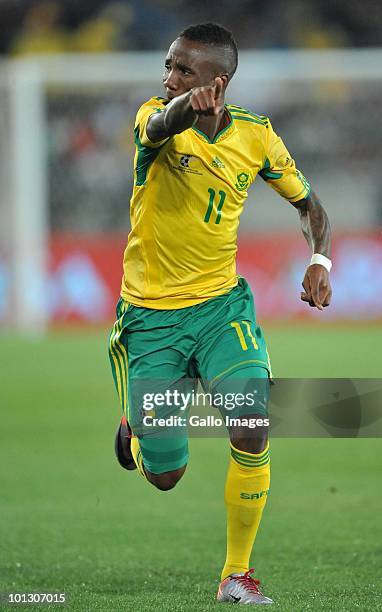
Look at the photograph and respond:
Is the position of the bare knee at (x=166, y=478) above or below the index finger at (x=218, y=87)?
below

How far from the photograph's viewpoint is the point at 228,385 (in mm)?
4910

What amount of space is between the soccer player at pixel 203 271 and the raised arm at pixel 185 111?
2 centimetres

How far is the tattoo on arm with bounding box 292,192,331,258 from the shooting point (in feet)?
17.5

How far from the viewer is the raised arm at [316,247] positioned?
5.07 meters

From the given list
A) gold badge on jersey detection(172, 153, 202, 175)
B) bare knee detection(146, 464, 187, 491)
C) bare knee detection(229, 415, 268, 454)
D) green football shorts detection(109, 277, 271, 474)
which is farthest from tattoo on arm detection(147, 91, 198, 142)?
bare knee detection(146, 464, 187, 491)

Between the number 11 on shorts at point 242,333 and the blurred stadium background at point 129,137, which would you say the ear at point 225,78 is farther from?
the blurred stadium background at point 129,137

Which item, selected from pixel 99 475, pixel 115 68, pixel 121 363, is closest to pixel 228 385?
pixel 121 363

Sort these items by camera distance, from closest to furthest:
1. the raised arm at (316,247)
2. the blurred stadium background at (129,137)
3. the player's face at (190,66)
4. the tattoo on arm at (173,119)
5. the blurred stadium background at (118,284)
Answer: the tattoo on arm at (173,119) < the player's face at (190,66) < the raised arm at (316,247) < the blurred stadium background at (118,284) < the blurred stadium background at (129,137)

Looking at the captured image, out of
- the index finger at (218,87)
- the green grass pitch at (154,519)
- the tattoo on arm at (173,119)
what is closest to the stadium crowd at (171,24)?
the green grass pitch at (154,519)

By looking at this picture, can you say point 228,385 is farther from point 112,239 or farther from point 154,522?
point 112,239

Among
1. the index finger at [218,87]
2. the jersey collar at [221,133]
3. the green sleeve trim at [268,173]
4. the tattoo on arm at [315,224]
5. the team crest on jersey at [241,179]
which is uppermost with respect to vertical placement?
the index finger at [218,87]

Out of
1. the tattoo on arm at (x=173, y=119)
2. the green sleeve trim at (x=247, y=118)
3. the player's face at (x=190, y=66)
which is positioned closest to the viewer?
the tattoo on arm at (x=173, y=119)

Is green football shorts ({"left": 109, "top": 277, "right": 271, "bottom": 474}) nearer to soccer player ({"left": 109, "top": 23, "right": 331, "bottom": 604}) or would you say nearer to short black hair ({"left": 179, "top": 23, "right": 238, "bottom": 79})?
soccer player ({"left": 109, "top": 23, "right": 331, "bottom": 604})

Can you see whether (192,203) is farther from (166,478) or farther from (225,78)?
(166,478)
